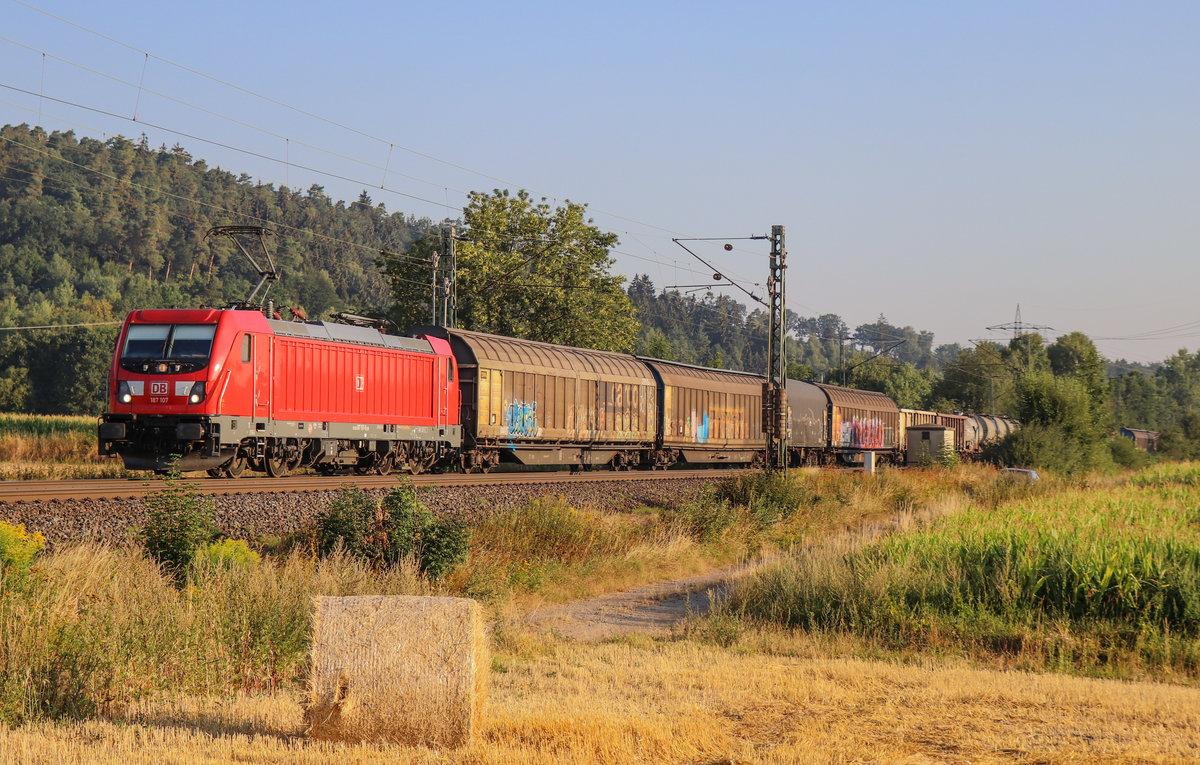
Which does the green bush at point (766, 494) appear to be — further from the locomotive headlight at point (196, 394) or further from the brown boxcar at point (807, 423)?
the brown boxcar at point (807, 423)

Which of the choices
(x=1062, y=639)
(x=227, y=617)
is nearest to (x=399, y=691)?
(x=227, y=617)

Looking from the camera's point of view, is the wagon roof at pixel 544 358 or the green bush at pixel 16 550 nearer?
the green bush at pixel 16 550

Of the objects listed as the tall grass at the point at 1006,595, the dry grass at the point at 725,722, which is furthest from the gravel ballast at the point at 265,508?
the dry grass at the point at 725,722

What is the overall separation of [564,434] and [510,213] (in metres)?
26.7

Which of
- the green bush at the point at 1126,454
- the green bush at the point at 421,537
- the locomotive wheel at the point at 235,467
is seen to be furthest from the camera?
the green bush at the point at 1126,454

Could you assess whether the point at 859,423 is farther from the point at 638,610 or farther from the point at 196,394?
Result: the point at 638,610

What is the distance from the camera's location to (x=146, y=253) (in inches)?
5305

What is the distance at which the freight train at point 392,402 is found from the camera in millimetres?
22469

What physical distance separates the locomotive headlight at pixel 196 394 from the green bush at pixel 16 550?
10504 millimetres

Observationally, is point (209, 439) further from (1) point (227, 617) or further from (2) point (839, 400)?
(2) point (839, 400)

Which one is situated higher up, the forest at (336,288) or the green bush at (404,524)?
the forest at (336,288)

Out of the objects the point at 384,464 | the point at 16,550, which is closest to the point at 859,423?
the point at 384,464

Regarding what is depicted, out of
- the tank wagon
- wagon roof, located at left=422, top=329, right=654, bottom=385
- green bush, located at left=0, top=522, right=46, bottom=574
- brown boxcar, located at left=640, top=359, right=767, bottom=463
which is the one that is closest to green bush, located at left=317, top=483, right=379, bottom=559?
green bush, located at left=0, top=522, right=46, bottom=574

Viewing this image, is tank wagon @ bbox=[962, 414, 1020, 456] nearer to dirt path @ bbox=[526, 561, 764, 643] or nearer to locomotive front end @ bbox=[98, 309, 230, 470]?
dirt path @ bbox=[526, 561, 764, 643]
